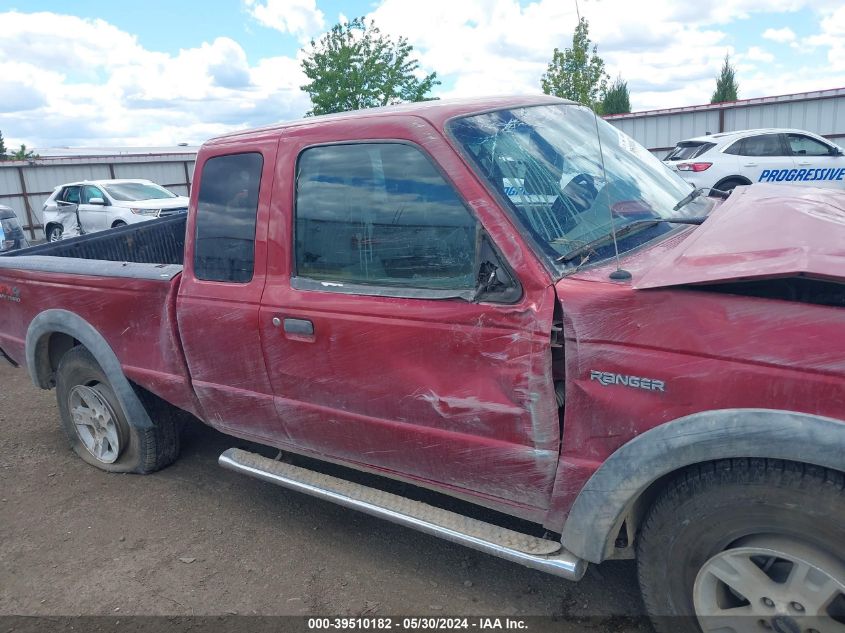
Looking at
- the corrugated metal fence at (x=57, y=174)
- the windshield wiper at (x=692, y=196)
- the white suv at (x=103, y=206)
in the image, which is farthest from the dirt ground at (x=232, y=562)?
the corrugated metal fence at (x=57, y=174)

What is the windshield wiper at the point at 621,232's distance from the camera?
7.89ft

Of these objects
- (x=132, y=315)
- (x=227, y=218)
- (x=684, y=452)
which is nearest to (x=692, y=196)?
(x=684, y=452)

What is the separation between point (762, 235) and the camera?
2207mm

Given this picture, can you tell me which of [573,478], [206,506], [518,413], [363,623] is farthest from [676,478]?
[206,506]

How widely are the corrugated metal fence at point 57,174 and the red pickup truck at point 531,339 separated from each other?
19101 millimetres

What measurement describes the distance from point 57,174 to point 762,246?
2474cm

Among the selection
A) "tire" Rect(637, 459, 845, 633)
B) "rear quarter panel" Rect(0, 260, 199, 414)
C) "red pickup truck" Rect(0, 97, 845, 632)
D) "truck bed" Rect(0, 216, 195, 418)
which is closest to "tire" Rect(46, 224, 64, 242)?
"truck bed" Rect(0, 216, 195, 418)

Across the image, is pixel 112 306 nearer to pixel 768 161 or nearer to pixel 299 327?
pixel 299 327

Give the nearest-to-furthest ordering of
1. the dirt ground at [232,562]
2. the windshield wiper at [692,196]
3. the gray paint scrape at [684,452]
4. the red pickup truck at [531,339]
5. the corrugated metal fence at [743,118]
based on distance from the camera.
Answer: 1. the gray paint scrape at [684,452]
2. the red pickup truck at [531,339]
3. the dirt ground at [232,562]
4. the windshield wiper at [692,196]
5. the corrugated metal fence at [743,118]

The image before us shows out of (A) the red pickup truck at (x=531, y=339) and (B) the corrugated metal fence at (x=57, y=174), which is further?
(B) the corrugated metal fence at (x=57, y=174)

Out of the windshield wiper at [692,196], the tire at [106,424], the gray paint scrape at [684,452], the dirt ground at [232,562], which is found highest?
the windshield wiper at [692,196]

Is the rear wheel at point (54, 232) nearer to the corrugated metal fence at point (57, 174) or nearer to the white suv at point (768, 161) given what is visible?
the corrugated metal fence at point (57, 174)

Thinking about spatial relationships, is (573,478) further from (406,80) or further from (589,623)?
(406,80)

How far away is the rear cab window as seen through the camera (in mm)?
3100
